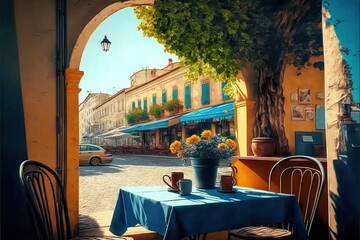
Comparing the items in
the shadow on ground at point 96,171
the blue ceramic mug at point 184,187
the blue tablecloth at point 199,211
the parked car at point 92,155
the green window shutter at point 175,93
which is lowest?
the shadow on ground at point 96,171

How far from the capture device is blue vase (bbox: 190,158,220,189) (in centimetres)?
280

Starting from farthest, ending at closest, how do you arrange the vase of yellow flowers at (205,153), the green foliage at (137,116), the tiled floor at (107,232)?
the green foliage at (137,116)
the tiled floor at (107,232)
the vase of yellow flowers at (205,153)

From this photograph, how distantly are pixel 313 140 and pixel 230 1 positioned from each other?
2.40m

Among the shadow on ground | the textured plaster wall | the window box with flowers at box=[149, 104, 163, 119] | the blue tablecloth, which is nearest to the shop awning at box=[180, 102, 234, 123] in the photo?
the shadow on ground

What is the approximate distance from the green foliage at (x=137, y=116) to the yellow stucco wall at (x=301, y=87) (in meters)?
21.2

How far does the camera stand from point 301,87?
5250mm

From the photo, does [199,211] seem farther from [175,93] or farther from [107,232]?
[175,93]

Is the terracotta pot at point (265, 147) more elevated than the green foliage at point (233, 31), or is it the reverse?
the green foliage at point (233, 31)

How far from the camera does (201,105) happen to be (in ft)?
61.1

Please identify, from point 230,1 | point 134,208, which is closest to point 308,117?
point 230,1

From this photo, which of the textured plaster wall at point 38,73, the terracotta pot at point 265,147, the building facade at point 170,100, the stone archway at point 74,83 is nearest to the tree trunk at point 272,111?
the terracotta pot at point 265,147

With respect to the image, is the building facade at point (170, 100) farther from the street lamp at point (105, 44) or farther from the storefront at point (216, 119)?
the street lamp at point (105, 44)

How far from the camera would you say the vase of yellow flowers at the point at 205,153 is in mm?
2775

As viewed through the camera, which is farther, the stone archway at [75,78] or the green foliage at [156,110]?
the green foliage at [156,110]
